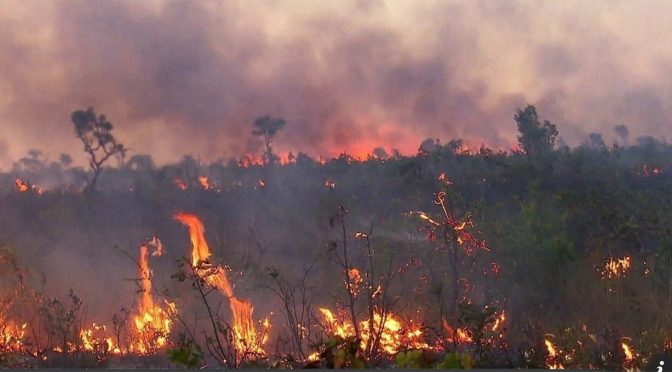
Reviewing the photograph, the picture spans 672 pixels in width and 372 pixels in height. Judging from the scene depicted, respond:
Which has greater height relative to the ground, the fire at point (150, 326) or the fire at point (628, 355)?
the fire at point (150, 326)

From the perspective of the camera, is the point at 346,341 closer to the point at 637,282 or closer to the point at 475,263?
the point at 637,282

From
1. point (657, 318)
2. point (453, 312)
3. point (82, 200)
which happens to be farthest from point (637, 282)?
point (82, 200)

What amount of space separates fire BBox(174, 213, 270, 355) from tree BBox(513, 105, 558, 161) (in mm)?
7219

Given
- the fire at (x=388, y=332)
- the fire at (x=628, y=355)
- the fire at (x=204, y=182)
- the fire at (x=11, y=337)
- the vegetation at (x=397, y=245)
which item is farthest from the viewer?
the fire at (x=204, y=182)

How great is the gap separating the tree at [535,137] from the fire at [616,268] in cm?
588

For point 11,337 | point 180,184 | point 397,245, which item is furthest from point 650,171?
point 11,337

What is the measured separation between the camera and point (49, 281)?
13.9m

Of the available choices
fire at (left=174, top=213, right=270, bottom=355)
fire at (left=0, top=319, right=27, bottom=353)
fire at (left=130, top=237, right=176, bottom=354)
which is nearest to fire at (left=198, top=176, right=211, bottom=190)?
fire at (left=174, top=213, right=270, bottom=355)

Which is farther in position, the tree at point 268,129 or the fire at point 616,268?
the tree at point 268,129

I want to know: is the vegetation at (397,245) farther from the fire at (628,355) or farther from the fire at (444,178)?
the fire at (444,178)

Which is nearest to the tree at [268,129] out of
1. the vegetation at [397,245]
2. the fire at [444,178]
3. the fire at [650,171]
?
the vegetation at [397,245]

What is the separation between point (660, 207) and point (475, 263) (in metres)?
3.36

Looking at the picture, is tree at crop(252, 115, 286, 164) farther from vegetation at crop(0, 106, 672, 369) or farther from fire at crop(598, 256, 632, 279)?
fire at crop(598, 256, 632, 279)

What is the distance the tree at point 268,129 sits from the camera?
659 inches
